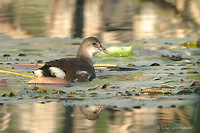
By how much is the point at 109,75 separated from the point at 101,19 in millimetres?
8986

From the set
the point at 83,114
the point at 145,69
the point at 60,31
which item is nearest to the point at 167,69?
the point at 145,69

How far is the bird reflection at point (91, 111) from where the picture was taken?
643 centimetres

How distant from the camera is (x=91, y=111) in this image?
6684 mm

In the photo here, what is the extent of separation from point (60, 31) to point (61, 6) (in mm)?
6400

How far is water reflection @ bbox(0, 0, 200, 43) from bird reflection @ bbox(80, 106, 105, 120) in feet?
22.1

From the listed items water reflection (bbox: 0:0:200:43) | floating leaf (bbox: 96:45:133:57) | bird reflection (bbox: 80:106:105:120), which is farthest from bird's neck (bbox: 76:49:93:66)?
water reflection (bbox: 0:0:200:43)

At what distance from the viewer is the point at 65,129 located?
5.80 meters

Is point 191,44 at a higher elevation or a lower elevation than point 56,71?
higher

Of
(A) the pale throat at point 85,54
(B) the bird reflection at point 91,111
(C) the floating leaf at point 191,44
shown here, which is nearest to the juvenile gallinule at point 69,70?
(A) the pale throat at point 85,54

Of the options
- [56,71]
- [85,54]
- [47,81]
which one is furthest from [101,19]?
[47,81]

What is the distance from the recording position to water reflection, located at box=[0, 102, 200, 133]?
19.2 ft

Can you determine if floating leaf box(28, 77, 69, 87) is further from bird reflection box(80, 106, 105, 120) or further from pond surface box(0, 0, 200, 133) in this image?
bird reflection box(80, 106, 105, 120)

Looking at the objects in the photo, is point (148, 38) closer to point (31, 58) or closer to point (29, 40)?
point (29, 40)

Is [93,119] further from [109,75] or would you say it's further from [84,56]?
[84,56]
